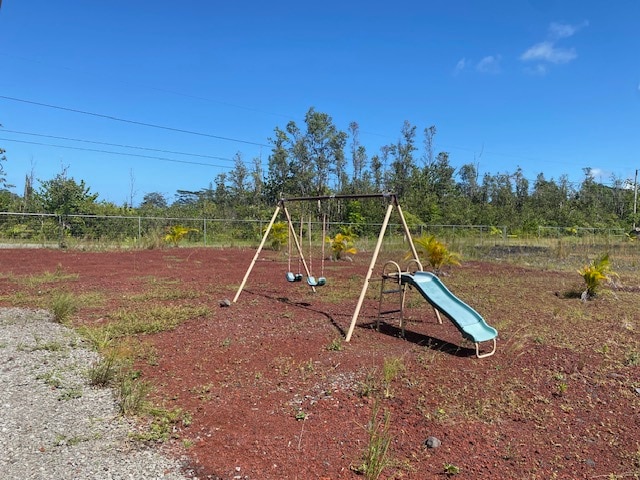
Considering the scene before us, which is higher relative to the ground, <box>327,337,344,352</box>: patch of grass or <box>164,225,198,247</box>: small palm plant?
<box>164,225,198,247</box>: small palm plant

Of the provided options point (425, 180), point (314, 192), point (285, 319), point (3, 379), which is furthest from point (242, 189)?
point (3, 379)

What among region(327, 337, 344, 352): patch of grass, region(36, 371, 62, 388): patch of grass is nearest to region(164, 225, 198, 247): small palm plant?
region(327, 337, 344, 352): patch of grass

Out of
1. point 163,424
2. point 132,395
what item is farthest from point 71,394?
point 163,424

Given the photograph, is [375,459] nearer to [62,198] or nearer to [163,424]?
[163,424]

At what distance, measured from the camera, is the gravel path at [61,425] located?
2.52m

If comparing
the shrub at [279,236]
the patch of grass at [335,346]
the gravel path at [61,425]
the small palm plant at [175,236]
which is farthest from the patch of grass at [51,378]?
the small palm plant at [175,236]

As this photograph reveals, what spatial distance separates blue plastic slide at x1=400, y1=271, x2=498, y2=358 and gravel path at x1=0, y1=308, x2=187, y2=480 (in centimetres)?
339

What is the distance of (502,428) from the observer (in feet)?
10.7

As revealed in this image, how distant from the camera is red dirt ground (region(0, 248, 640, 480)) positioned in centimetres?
282

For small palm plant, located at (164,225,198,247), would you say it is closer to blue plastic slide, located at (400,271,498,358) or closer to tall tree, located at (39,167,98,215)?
tall tree, located at (39,167,98,215)

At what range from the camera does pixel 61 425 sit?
10.0ft

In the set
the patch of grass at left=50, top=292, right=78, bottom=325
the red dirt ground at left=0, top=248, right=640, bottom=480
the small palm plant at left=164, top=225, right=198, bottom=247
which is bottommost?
the red dirt ground at left=0, top=248, right=640, bottom=480

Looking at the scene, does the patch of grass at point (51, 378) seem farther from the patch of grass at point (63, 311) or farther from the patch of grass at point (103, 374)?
the patch of grass at point (63, 311)

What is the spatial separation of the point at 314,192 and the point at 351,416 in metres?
31.7
